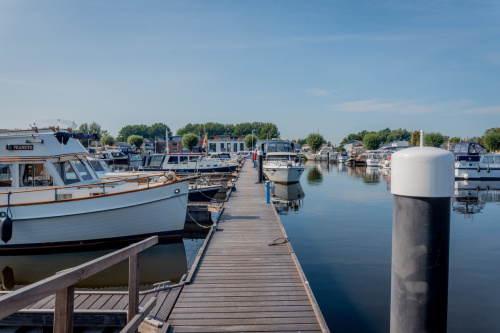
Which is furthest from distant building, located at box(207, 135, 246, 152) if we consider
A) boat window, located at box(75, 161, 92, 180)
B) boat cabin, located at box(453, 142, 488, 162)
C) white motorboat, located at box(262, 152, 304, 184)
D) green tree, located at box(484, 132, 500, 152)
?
boat window, located at box(75, 161, 92, 180)

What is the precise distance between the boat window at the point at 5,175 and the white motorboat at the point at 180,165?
15.7m

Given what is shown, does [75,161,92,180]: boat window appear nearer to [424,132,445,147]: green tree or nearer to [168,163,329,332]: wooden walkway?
[168,163,329,332]: wooden walkway

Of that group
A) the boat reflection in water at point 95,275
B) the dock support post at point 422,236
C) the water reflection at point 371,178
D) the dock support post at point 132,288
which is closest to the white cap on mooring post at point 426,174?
the dock support post at point 422,236

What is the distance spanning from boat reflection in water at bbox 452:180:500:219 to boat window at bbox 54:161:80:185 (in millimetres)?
18234

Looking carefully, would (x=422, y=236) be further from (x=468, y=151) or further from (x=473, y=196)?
(x=468, y=151)

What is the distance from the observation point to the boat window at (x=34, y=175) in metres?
11.6

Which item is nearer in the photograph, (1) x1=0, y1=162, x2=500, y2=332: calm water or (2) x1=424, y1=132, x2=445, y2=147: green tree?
(1) x1=0, y1=162, x2=500, y2=332: calm water

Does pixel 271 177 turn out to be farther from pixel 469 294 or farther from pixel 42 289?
pixel 42 289

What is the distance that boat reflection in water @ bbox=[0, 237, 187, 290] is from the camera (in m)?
10.0

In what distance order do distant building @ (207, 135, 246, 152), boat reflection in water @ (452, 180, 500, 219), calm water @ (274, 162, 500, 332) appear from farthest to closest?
distant building @ (207, 135, 246, 152), boat reflection in water @ (452, 180, 500, 219), calm water @ (274, 162, 500, 332)

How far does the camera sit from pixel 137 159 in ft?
192

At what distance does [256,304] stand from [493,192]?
2860 centimetres

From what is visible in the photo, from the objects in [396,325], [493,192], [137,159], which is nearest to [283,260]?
[396,325]

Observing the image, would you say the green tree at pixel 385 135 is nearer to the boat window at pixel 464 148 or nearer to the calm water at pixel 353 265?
the boat window at pixel 464 148
